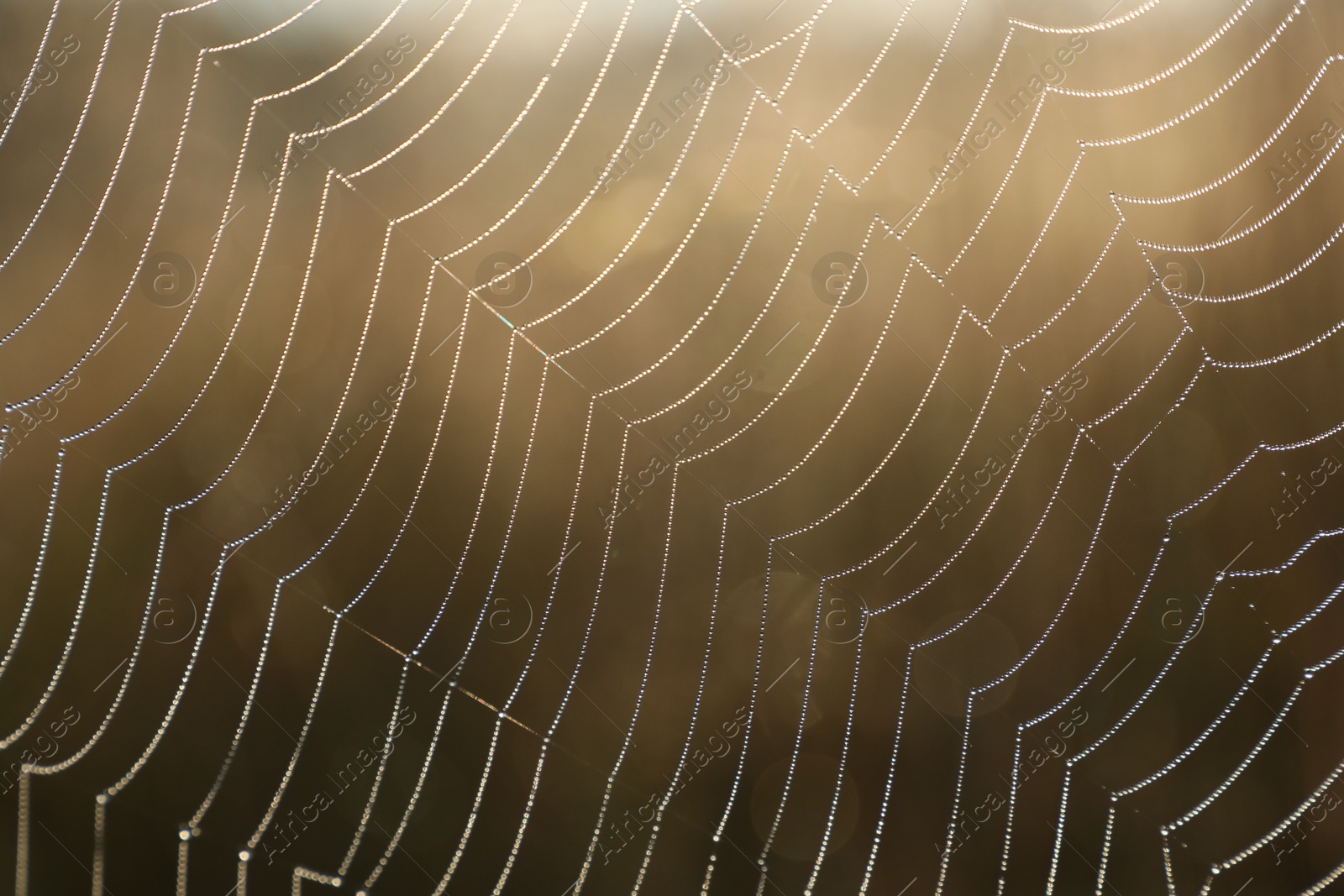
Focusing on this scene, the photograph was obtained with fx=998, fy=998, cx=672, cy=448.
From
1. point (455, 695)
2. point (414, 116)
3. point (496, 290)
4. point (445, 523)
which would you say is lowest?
point (455, 695)

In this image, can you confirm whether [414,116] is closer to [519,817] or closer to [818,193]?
[818,193]

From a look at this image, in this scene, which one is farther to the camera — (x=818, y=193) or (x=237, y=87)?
(x=818, y=193)

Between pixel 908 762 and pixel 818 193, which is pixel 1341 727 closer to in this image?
pixel 908 762

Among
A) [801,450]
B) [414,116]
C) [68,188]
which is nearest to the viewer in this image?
[68,188]

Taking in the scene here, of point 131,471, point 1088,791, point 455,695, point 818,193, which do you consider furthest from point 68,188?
point 1088,791

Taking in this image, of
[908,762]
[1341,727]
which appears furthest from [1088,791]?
[1341,727]

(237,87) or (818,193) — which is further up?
(818,193)

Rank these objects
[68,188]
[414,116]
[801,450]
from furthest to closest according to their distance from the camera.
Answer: [801,450]
[414,116]
[68,188]
